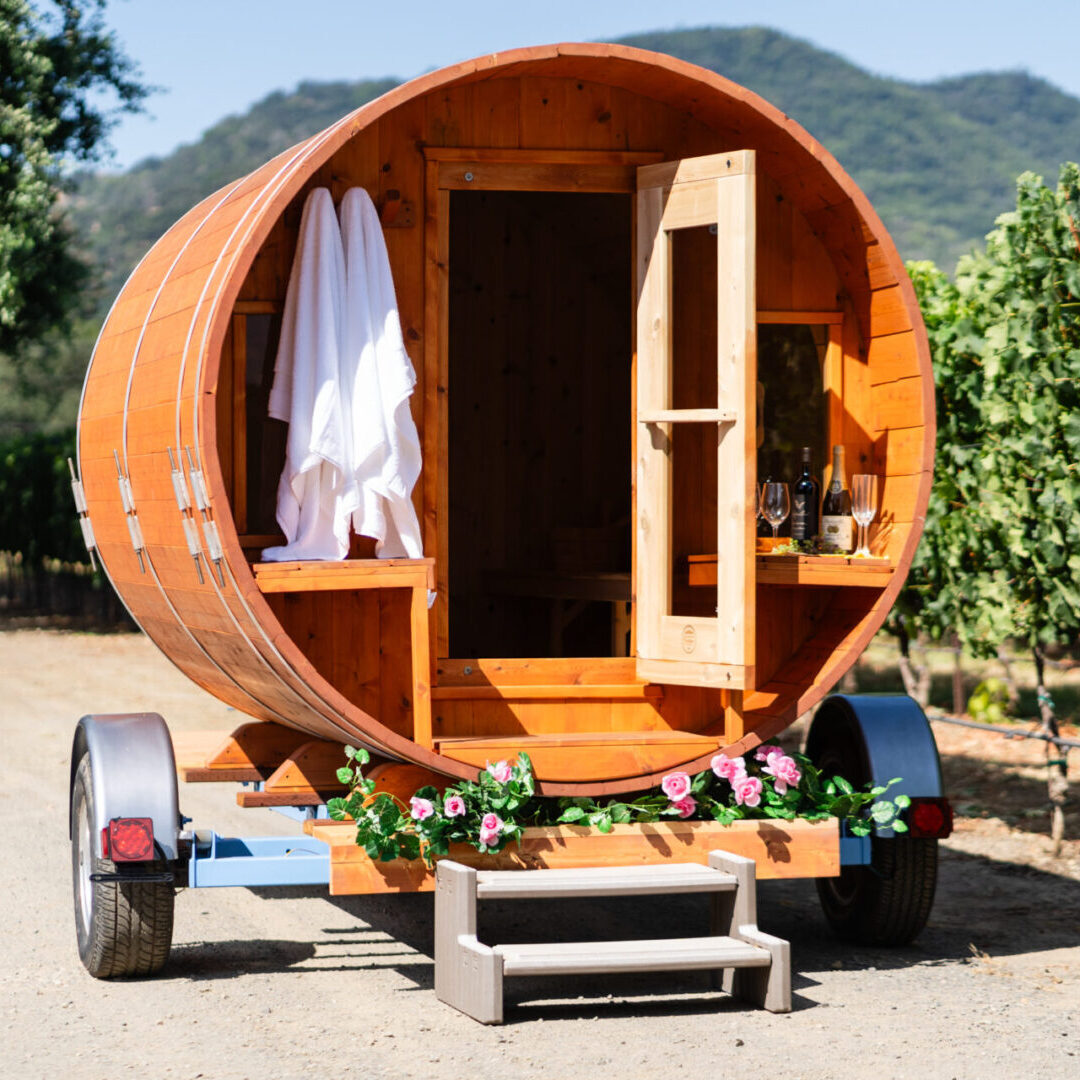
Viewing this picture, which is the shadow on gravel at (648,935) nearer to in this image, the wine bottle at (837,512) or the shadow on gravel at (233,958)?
the shadow on gravel at (233,958)

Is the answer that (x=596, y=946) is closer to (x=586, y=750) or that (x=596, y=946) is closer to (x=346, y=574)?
(x=586, y=750)

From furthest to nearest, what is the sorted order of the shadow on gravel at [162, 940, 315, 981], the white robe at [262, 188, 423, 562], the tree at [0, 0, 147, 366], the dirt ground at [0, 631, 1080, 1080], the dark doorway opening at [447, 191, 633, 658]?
the tree at [0, 0, 147, 366] < the dark doorway opening at [447, 191, 633, 658] < the shadow on gravel at [162, 940, 315, 981] < the white robe at [262, 188, 423, 562] < the dirt ground at [0, 631, 1080, 1080]

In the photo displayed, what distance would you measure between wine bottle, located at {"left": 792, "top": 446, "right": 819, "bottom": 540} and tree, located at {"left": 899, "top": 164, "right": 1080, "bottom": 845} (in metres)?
2.23

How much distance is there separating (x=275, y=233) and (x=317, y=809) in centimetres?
244

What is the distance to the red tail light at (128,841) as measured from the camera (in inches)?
214

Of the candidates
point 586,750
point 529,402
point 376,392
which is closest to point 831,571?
point 586,750

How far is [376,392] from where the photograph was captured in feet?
18.3

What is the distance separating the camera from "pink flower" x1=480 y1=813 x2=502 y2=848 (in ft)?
17.4

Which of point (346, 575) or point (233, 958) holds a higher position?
Answer: point (346, 575)

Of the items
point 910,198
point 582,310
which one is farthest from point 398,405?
point 910,198

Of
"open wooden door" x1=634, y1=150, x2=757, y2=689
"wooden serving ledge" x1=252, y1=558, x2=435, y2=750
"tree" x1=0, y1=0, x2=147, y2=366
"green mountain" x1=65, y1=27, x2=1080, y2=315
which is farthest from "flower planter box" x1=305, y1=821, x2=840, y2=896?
"green mountain" x1=65, y1=27, x2=1080, y2=315

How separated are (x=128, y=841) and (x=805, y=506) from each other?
277cm

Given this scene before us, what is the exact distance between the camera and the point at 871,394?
6293 mm

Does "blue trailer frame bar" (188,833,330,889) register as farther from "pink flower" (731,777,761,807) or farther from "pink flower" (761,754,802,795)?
"pink flower" (761,754,802,795)
